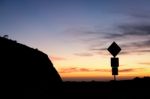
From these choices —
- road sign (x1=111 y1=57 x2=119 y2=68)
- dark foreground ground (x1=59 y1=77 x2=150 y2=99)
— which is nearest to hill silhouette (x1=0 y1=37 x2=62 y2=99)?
dark foreground ground (x1=59 y1=77 x2=150 y2=99)

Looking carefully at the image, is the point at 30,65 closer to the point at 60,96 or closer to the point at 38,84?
the point at 38,84

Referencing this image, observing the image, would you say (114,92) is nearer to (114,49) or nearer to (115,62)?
(115,62)

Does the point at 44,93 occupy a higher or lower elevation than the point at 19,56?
lower

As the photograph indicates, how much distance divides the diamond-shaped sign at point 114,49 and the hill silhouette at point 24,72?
23.5ft

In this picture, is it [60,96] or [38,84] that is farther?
[60,96]

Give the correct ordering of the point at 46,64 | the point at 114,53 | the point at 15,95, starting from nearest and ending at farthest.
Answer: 1. the point at 15,95
2. the point at 46,64
3. the point at 114,53

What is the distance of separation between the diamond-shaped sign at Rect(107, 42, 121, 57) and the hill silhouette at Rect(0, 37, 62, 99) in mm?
7174


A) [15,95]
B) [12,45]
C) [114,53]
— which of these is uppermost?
[114,53]

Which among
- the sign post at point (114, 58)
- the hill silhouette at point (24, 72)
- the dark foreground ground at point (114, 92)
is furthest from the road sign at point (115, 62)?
the hill silhouette at point (24, 72)

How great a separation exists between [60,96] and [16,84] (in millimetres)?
1493

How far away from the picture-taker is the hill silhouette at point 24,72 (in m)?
5.53

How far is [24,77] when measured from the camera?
227 inches

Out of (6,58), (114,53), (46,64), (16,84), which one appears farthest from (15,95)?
(114,53)

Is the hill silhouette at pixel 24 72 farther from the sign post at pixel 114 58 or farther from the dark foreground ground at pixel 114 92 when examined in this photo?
the sign post at pixel 114 58
